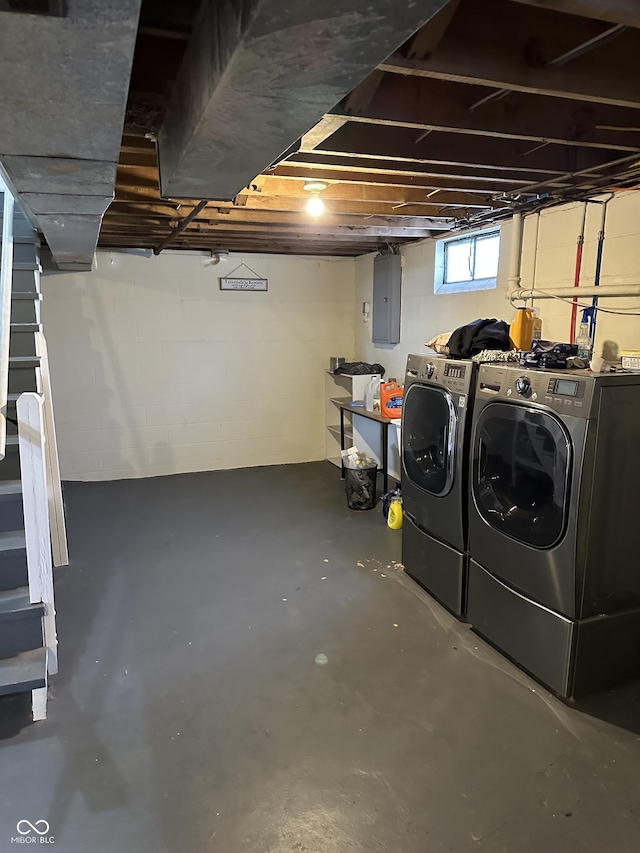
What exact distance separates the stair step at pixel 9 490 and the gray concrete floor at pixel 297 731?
2.88 feet

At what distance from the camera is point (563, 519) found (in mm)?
2086

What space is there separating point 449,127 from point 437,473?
65.1 inches

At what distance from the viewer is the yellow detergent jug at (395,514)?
12.9 feet

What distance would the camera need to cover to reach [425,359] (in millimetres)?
2957

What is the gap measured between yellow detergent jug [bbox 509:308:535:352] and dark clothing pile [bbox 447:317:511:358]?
66 mm

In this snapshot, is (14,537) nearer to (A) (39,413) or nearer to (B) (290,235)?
(A) (39,413)

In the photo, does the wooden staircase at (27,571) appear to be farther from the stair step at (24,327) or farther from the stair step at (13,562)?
the stair step at (24,327)

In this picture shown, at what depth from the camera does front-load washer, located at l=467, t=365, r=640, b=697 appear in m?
2.02

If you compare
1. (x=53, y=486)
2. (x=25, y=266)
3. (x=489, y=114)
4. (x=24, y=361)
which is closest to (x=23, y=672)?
(x=53, y=486)

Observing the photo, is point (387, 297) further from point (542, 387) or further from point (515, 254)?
point (542, 387)

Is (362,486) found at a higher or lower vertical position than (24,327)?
lower

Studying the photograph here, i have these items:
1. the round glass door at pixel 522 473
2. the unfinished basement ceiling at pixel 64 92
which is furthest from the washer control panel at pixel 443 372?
the unfinished basement ceiling at pixel 64 92

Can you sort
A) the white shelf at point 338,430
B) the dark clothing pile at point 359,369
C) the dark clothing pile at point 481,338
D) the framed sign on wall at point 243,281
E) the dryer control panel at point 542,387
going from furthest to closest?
the white shelf at point 338,430
the framed sign on wall at point 243,281
the dark clothing pile at point 359,369
the dark clothing pile at point 481,338
the dryer control panel at point 542,387

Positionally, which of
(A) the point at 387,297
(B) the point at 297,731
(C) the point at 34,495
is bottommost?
(B) the point at 297,731
